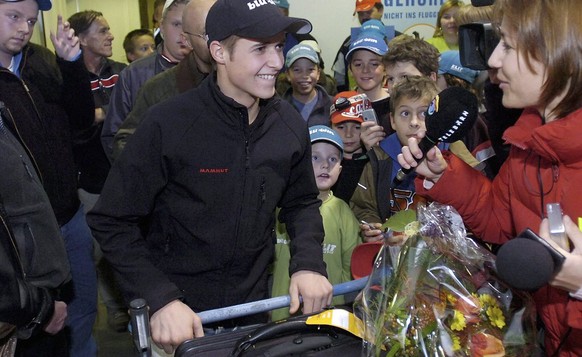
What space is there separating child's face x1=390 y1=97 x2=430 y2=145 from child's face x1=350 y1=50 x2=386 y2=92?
0.90 metres

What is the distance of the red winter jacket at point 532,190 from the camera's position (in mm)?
1453

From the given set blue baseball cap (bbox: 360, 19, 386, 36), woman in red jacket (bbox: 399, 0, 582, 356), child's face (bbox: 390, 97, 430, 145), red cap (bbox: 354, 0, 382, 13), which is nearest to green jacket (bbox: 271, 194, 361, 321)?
child's face (bbox: 390, 97, 430, 145)

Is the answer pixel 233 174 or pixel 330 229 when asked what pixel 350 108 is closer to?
pixel 330 229

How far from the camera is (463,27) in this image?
2.04 m

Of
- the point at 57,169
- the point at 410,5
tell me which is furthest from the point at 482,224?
the point at 410,5

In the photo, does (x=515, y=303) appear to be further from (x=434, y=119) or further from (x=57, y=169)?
(x=57, y=169)

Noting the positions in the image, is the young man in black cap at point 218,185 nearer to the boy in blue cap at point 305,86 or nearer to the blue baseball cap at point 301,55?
the boy in blue cap at point 305,86

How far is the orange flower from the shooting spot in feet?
4.46

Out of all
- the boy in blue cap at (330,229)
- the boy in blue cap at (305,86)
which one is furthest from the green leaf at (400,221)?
the boy in blue cap at (305,86)

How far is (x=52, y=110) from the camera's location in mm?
2920

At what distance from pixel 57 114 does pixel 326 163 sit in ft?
4.34

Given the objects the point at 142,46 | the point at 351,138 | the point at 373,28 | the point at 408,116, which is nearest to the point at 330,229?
the point at 408,116

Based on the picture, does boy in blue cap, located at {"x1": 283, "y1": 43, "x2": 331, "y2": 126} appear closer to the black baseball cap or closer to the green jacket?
the green jacket

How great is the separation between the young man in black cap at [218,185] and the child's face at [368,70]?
1886 mm
